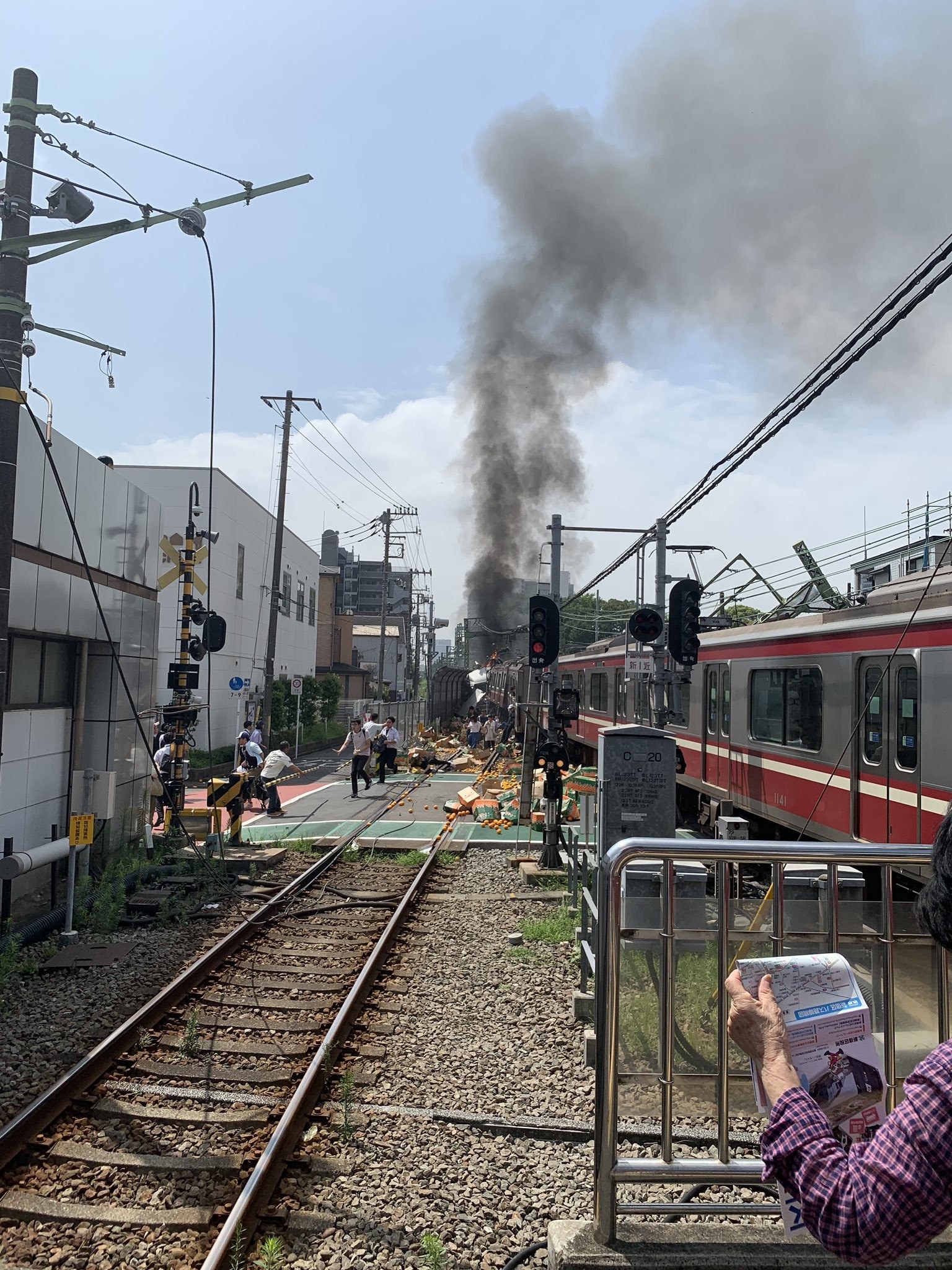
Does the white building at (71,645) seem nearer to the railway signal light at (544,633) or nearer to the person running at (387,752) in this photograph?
the railway signal light at (544,633)

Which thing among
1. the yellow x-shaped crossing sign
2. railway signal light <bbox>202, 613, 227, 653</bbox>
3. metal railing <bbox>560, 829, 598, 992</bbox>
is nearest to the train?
metal railing <bbox>560, 829, 598, 992</bbox>

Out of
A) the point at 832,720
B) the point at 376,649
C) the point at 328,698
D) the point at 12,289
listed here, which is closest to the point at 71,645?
the point at 12,289

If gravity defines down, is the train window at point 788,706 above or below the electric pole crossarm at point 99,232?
below

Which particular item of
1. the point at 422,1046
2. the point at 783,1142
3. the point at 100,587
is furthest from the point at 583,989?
the point at 100,587

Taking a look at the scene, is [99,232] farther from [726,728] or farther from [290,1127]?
[726,728]

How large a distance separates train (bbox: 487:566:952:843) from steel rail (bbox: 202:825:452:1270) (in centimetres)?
461

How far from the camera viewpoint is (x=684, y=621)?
10.2 meters

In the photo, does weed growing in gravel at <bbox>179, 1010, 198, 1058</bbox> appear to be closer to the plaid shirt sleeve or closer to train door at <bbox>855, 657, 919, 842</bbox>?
the plaid shirt sleeve

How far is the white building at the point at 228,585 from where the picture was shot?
83.8 feet

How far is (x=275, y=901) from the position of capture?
375 inches

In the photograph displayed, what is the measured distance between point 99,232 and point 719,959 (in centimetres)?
674

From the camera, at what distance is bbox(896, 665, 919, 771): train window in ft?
24.1

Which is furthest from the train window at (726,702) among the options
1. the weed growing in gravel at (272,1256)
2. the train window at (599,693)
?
the weed growing in gravel at (272,1256)

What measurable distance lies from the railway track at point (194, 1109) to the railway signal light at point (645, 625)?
4.49 metres
